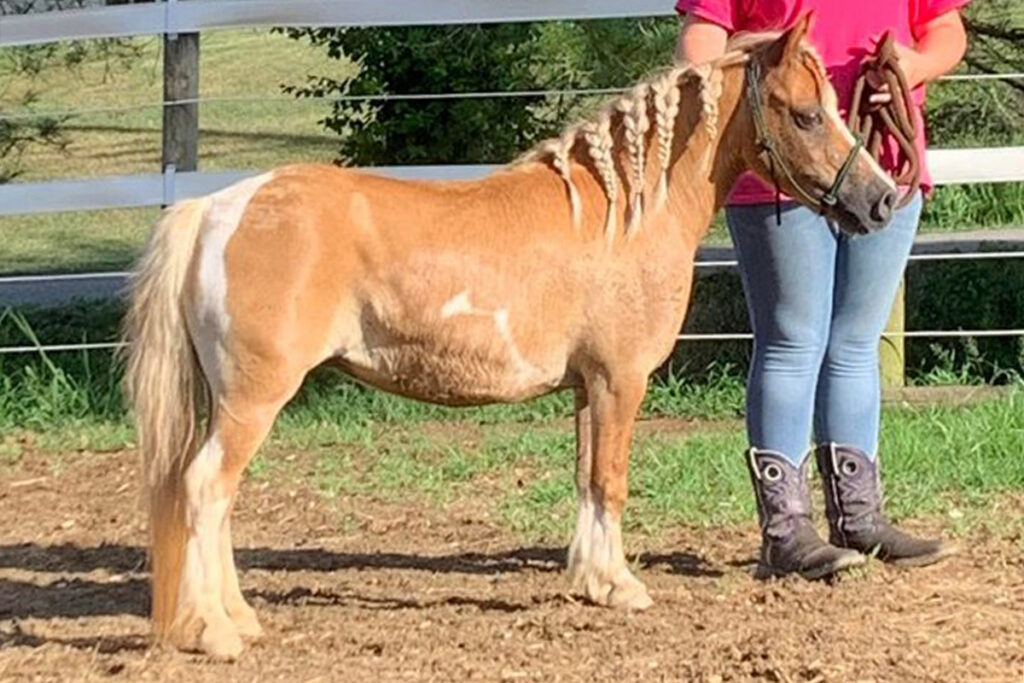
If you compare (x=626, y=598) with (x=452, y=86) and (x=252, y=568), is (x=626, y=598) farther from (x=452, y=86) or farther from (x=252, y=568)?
(x=452, y=86)

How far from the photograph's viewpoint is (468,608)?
501cm

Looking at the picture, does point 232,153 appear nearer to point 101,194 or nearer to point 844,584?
point 101,194

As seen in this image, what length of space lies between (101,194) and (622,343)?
3594mm

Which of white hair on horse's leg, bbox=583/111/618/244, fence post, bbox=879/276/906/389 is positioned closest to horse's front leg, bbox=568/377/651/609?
white hair on horse's leg, bbox=583/111/618/244

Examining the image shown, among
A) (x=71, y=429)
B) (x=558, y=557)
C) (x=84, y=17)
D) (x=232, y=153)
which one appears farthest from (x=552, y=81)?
(x=232, y=153)

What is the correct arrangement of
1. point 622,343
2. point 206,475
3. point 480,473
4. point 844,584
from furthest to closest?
point 480,473, point 844,584, point 622,343, point 206,475

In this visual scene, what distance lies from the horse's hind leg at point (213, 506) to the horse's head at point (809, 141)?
4.62ft

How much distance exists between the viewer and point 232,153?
18391 mm

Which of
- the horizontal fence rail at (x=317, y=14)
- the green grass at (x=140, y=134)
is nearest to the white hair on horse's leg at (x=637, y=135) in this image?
the horizontal fence rail at (x=317, y=14)

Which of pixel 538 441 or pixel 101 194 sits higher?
pixel 101 194

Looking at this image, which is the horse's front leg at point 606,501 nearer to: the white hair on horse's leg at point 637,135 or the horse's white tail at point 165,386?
the white hair on horse's leg at point 637,135

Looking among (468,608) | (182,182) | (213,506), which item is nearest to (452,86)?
(182,182)

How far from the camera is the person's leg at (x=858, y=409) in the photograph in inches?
201

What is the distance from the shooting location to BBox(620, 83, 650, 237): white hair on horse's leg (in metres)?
4.82
